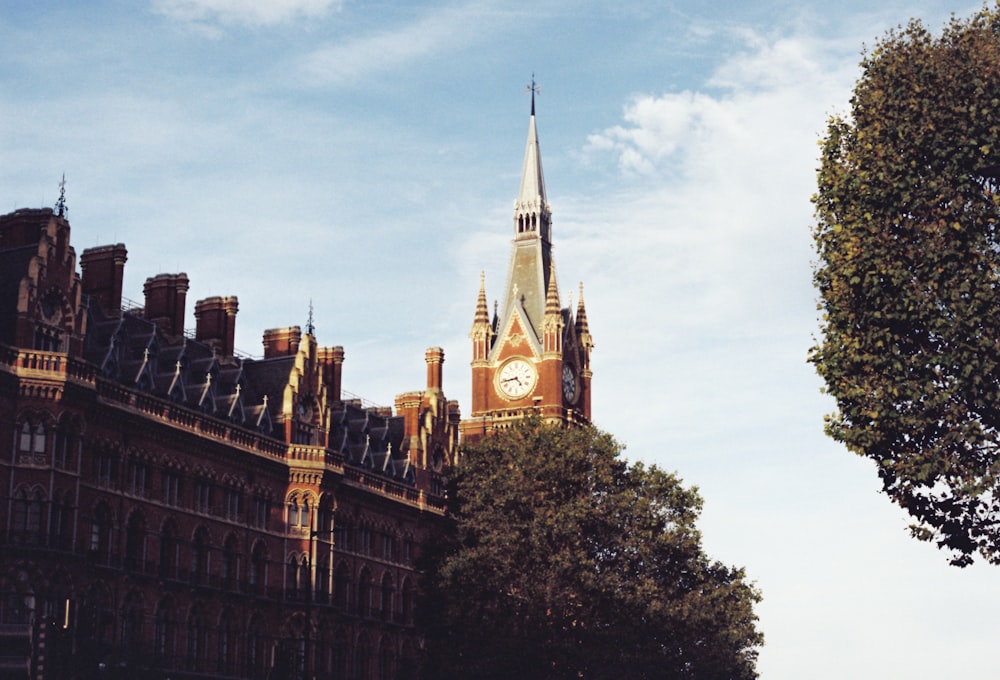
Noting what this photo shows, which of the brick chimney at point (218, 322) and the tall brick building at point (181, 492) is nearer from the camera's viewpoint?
the tall brick building at point (181, 492)

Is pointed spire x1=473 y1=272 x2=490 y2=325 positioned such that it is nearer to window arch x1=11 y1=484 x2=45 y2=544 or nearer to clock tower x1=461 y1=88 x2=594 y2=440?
clock tower x1=461 y1=88 x2=594 y2=440

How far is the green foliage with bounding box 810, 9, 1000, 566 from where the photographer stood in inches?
1393

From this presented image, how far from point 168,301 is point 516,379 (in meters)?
53.7

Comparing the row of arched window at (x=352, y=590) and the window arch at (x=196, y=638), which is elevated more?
the row of arched window at (x=352, y=590)

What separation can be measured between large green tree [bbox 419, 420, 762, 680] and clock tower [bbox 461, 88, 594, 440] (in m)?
42.6

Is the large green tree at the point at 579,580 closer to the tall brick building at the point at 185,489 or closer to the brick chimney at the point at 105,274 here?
the tall brick building at the point at 185,489

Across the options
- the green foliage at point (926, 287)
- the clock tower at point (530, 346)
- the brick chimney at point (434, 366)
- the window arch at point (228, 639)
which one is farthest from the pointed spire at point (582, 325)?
the green foliage at point (926, 287)

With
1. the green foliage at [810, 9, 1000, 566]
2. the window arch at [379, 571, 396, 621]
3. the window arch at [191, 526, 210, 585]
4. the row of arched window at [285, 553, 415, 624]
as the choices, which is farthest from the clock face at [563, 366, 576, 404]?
the green foliage at [810, 9, 1000, 566]

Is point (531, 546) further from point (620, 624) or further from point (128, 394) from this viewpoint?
point (128, 394)

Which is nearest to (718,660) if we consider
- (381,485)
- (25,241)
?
(381,485)

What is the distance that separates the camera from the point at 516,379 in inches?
5256

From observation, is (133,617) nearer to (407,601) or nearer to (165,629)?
(165,629)

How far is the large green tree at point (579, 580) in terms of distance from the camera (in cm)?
7862

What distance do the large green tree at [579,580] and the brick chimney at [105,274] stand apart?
2217cm
